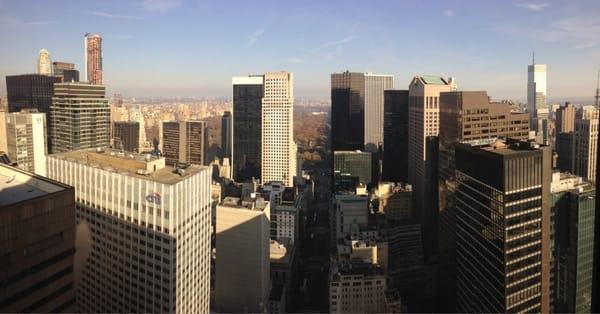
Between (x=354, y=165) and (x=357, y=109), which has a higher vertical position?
(x=357, y=109)

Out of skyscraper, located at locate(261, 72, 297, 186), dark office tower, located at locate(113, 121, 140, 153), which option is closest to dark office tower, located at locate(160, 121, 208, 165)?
dark office tower, located at locate(113, 121, 140, 153)

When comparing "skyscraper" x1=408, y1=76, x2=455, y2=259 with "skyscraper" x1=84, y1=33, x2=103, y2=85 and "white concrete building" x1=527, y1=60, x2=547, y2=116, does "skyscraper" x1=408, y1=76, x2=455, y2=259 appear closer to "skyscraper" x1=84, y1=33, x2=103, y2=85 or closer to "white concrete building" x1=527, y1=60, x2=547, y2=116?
"white concrete building" x1=527, y1=60, x2=547, y2=116

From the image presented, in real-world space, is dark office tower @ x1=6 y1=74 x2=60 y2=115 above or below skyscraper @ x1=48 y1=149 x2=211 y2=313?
above

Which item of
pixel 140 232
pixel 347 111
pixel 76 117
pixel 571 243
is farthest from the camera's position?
pixel 347 111

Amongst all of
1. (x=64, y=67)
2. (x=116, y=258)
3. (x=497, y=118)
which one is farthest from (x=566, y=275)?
(x=64, y=67)

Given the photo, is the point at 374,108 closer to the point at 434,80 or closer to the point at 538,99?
the point at 434,80

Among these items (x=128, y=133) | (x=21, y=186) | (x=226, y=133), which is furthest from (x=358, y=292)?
(x=226, y=133)

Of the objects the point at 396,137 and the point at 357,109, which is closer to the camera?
the point at 396,137
